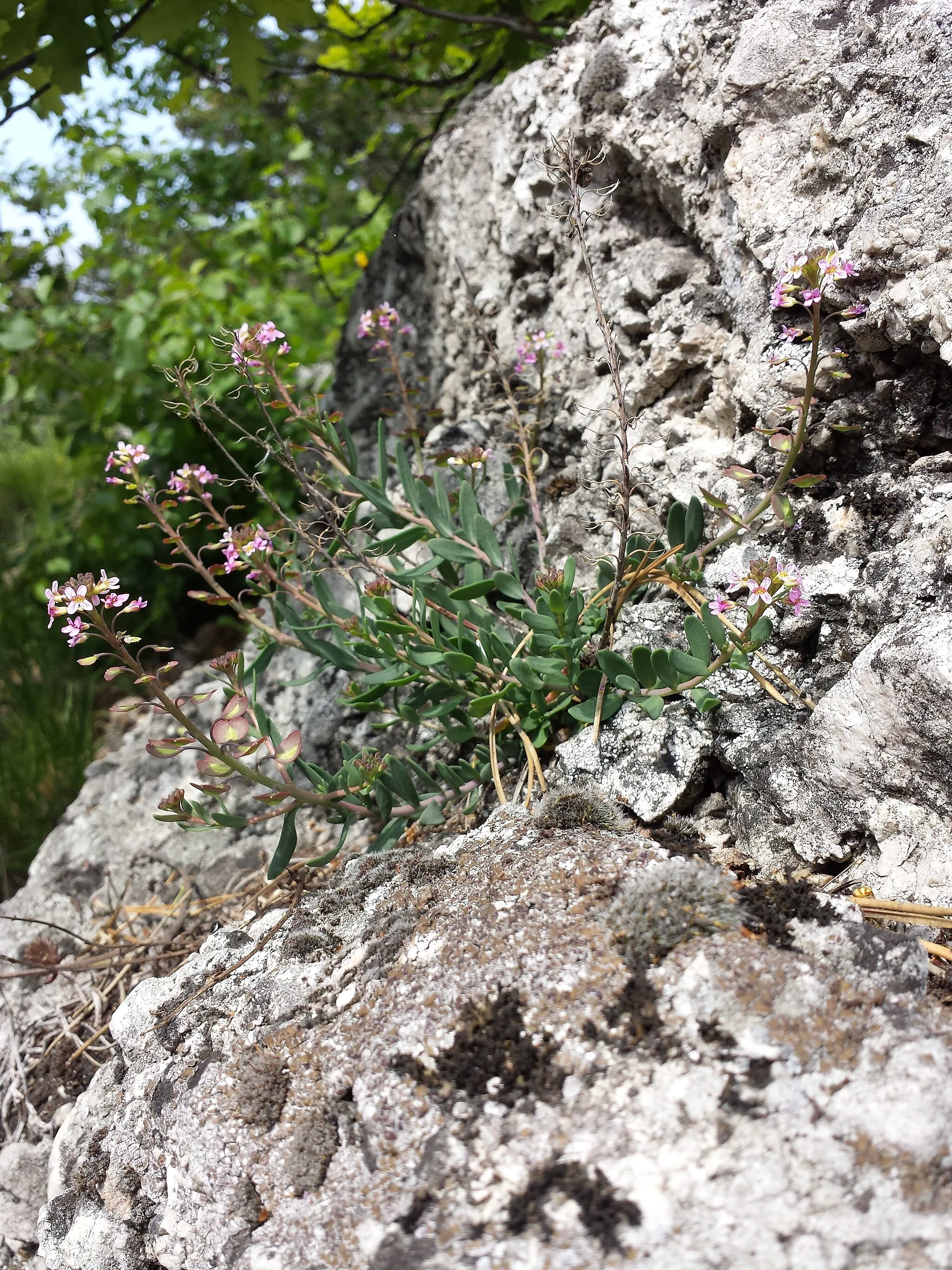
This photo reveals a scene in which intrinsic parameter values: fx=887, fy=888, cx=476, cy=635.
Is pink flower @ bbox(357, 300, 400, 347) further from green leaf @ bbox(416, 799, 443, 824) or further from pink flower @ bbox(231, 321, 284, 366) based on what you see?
green leaf @ bbox(416, 799, 443, 824)

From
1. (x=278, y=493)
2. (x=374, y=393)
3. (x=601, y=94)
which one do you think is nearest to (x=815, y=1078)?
(x=601, y=94)

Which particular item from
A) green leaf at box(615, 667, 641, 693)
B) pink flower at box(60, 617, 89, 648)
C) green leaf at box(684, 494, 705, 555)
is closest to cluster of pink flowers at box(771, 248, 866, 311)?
green leaf at box(684, 494, 705, 555)

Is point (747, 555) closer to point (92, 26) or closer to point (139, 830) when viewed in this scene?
point (139, 830)

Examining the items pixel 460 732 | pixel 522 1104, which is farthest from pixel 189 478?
pixel 522 1104

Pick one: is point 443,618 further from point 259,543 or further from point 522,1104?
point 522,1104

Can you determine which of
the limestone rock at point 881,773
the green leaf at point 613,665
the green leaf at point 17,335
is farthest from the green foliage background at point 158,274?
the limestone rock at point 881,773
